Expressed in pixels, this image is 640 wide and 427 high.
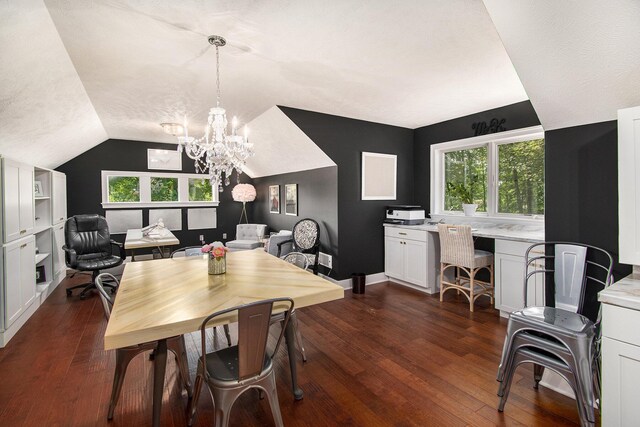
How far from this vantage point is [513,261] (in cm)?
319

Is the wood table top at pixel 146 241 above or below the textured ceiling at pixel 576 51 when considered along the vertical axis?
below

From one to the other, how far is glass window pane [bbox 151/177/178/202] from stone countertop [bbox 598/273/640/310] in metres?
6.99

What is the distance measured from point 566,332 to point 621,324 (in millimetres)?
296

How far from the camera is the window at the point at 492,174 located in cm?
374

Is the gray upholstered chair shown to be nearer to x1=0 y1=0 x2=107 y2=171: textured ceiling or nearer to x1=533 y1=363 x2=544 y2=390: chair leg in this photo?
x1=0 y1=0 x2=107 y2=171: textured ceiling

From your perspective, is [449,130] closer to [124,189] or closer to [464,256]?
[464,256]

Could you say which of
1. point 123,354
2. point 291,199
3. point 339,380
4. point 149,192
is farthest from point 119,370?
point 149,192

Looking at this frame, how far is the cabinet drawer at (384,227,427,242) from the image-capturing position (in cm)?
408

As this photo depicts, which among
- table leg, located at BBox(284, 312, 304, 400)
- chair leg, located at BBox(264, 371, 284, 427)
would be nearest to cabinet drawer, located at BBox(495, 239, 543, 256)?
Result: table leg, located at BBox(284, 312, 304, 400)

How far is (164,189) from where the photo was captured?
667 cm

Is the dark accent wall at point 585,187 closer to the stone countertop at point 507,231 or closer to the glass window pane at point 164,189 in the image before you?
the stone countertop at point 507,231

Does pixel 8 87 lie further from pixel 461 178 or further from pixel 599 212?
pixel 461 178

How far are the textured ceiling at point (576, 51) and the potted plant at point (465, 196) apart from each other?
2194 mm

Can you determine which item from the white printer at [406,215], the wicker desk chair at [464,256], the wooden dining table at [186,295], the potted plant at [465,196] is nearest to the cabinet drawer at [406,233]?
the white printer at [406,215]
